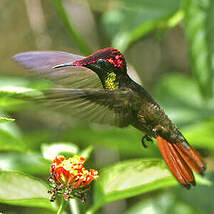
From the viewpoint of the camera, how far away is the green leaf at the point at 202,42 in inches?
85.7

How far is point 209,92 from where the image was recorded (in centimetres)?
221

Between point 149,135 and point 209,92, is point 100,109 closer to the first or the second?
point 149,135

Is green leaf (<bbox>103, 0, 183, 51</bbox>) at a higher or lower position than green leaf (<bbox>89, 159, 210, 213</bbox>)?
higher

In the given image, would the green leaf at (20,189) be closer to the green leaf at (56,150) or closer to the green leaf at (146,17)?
the green leaf at (56,150)

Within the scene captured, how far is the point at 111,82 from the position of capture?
1435mm

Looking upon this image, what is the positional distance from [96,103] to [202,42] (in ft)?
3.56

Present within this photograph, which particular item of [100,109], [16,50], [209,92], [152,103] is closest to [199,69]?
[209,92]

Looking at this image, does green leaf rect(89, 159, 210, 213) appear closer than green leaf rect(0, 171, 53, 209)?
No

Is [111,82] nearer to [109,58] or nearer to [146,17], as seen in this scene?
[109,58]

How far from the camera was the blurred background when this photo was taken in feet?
7.20

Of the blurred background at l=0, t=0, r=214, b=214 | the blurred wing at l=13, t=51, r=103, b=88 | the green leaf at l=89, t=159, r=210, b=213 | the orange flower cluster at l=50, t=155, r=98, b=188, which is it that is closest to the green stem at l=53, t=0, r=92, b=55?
the blurred background at l=0, t=0, r=214, b=214

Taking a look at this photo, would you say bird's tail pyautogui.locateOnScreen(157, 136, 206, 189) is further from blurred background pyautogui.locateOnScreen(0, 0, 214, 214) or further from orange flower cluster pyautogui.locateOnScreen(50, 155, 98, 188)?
blurred background pyautogui.locateOnScreen(0, 0, 214, 214)

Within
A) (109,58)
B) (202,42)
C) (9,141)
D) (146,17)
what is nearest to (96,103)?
(109,58)

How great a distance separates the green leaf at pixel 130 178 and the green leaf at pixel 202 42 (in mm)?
770
